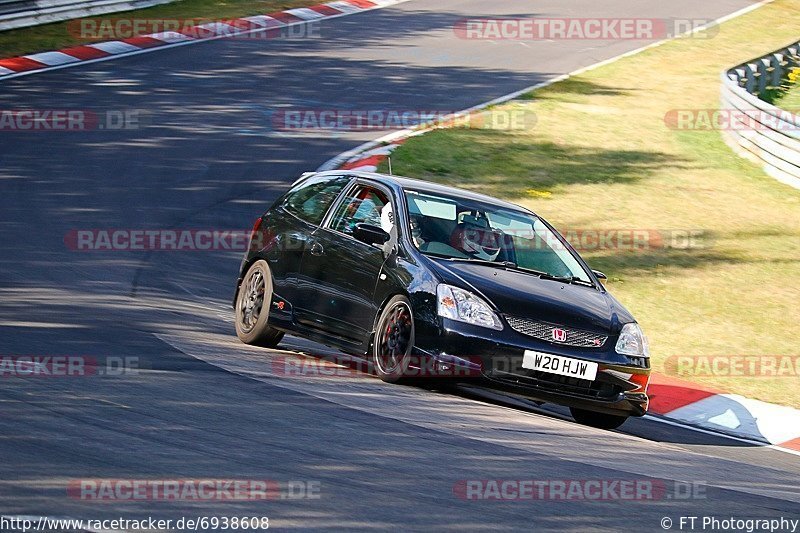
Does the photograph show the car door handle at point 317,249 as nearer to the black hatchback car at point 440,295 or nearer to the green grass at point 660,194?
the black hatchback car at point 440,295

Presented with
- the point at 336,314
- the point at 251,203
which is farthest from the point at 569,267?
the point at 251,203

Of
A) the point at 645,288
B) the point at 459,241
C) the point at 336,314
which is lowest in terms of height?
the point at 645,288

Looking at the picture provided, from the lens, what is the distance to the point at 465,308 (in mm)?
8930

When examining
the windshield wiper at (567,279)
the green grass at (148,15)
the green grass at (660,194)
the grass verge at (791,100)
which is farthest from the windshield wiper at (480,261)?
the grass verge at (791,100)

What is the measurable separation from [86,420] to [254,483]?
139cm

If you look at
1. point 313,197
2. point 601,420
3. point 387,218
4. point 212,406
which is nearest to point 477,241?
point 387,218

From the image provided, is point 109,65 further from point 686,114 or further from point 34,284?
point 34,284

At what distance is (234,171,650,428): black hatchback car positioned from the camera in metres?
8.84

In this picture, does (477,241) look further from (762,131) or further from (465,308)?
(762,131)

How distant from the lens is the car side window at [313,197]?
10703 millimetres

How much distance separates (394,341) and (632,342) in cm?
170

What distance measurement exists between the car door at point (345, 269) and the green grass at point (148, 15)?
1461 cm

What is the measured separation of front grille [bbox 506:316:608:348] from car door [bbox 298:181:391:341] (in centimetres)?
119

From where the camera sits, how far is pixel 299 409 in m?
8.01
